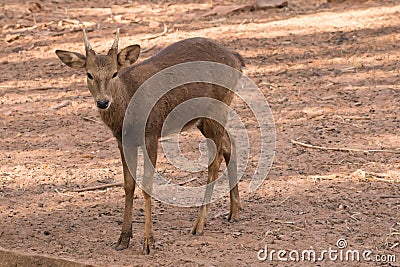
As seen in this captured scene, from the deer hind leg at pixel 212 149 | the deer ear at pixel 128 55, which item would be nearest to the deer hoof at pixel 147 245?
the deer hind leg at pixel 212 149

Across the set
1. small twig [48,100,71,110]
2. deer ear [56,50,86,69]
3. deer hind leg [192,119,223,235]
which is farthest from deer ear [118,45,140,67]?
small twig [48,100,71,110]

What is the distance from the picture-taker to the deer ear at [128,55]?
21.2 ft

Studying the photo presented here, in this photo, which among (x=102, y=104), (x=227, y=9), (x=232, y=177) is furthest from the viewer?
(x=227, y=9)

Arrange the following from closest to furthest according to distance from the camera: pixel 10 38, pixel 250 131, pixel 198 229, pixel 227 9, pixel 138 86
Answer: pixel 138 86 → pixel 198 229 → pixel 250 131 → pixel 10 38 → pixel 227 9

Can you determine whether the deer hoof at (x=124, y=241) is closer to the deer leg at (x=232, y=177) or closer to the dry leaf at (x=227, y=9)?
the deer leg at (x=232, y=177)

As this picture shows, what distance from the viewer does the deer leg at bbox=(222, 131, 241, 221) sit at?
23.7 feet

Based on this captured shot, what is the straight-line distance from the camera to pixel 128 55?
256 inches

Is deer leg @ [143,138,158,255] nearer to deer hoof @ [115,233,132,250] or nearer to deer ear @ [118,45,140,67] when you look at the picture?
deer hoof @ [115,233,132,250]

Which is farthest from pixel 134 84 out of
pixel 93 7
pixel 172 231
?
pixel 93 7

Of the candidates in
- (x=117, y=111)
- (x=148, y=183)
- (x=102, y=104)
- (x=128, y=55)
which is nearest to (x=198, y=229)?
(x=148, y=183)

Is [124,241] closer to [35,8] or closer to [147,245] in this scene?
[147,245]

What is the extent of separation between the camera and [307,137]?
921 cm

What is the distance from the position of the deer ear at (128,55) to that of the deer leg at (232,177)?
1.28 m

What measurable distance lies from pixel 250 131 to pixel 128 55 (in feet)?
10.9
